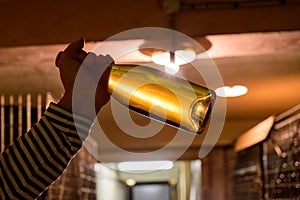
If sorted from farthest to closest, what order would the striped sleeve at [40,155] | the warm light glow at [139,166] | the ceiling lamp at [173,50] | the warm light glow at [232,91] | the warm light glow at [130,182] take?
the warm light glow at [130,182] < the warm light glow at [139,166] < the warm light glow at [232,91] < the ceiling lamp at [173,50] < the striped sleeve at [40,155]

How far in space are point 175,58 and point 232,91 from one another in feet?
2.93

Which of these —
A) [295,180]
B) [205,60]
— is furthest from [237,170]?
[205,60]

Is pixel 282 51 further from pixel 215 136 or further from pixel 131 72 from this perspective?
pixel 215 136

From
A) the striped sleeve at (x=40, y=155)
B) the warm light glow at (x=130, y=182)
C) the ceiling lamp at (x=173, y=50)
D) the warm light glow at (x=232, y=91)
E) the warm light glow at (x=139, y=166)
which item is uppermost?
the warm light glow at (x=232, y=91)

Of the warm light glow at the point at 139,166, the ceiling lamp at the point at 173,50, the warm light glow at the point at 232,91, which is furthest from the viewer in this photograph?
the warm light glow at the point at 139,166

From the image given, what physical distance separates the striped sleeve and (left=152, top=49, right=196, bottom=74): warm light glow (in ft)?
2.86

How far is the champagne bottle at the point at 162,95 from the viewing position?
1.85 ft

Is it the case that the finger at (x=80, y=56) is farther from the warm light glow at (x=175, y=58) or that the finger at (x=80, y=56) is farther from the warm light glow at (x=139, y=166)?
the warm light glow at (x=139, y=166)

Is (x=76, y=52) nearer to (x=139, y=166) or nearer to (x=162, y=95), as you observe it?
(x=162, y=95)

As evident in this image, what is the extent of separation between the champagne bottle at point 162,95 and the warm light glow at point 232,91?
62.8 inches

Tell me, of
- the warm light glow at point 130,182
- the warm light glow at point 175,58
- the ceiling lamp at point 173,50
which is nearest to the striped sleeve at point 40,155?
the ceiling lamp at point 173,50

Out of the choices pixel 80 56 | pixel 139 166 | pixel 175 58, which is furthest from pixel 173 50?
pixel 139 166

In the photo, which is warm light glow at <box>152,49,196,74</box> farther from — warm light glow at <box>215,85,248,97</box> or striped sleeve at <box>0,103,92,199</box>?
striped sleeve at <box>0,103,92,199</box>

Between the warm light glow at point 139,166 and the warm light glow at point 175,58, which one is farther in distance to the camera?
the warm light glow at point 139,166
